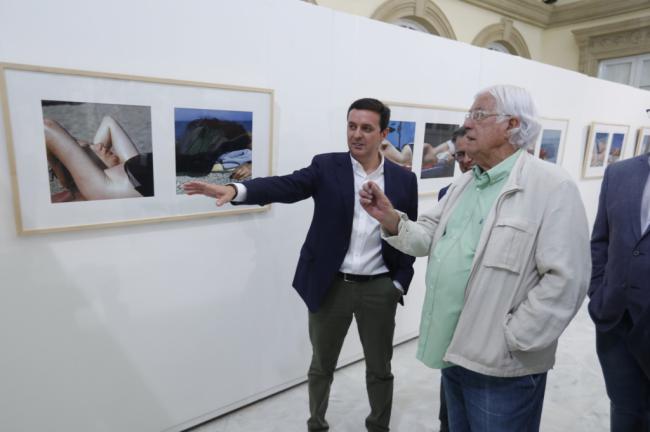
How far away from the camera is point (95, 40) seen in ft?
7.05

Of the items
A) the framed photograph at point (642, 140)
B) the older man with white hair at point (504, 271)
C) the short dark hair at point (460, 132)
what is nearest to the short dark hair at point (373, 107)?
the short dark hair at point (460, 132)

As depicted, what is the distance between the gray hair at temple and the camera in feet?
5.28

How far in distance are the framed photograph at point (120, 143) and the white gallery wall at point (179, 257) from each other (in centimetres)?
7

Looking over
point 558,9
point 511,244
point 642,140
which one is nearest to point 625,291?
point 511,244

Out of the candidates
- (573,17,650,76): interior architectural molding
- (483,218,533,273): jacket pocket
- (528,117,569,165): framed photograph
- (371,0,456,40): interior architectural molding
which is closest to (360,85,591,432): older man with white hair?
(483,218,533,273): jacket pocket

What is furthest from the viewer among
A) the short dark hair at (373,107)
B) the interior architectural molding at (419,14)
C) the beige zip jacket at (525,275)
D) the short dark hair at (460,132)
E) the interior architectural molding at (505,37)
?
the interior architectural molding at (505,37)

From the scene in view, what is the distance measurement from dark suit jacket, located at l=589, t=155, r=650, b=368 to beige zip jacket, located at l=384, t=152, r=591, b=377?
2.08ft

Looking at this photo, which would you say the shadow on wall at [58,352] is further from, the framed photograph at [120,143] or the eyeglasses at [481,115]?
the eyeglasses at [481,115]

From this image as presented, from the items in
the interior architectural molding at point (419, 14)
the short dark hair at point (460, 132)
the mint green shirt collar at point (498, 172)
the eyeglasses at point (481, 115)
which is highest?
the interior architectural molding at point (419, 14)

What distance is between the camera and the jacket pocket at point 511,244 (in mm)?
1541

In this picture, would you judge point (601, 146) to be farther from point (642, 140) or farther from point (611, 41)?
point (611, 41)

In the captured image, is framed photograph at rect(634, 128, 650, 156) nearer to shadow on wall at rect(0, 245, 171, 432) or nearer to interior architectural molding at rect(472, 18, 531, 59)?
interior architectural molding at rect(472, 18, 531, 59)

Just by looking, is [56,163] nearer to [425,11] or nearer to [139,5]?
[139,5]

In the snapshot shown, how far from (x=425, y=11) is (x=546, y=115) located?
14.5 ft
